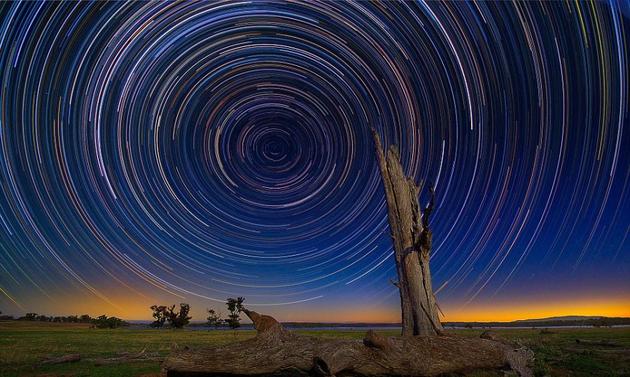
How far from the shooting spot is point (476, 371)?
13.5 m

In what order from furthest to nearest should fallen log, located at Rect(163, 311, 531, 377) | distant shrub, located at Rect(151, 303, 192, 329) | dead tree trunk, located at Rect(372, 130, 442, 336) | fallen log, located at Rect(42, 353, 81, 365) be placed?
distant shrub, located at Rect(151, 303, 192, 329) < fallen log, located at Rect(42, 353, 81, 365) < dead tree trunk, located at Rect(372, 130, 442, 336) < fallen log, located at Rect(163, 311, 531, 377)

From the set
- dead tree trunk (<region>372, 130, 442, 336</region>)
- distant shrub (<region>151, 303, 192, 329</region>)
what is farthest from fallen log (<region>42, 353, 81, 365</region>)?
distant shrub (<region>151, 303, 192, 329</region>)

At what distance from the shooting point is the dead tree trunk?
670 inches

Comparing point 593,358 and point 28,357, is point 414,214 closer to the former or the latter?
point 593,358

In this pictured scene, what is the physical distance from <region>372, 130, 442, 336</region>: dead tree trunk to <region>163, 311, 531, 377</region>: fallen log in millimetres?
3003

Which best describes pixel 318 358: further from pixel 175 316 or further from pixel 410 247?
pixel 175 316

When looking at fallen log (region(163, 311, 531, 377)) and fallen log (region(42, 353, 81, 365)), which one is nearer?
fallen log (region(163, 311, 531, 377))

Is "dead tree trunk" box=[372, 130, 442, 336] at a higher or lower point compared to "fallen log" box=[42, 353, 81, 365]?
higher

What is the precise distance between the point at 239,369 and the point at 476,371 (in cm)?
862

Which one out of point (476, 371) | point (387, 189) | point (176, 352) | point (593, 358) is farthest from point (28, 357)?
point (593, 358)

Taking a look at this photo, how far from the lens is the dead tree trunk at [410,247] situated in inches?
670

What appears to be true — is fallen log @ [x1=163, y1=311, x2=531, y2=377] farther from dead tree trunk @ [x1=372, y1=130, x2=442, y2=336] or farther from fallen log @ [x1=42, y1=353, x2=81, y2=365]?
fallen log @ [x1=42, y1=353, x2=81, y2=365]

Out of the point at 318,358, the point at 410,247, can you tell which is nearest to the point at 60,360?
the point at 318,358

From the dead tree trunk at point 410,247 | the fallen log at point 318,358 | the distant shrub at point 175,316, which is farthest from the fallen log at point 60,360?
the distant shrub at point 175,316
